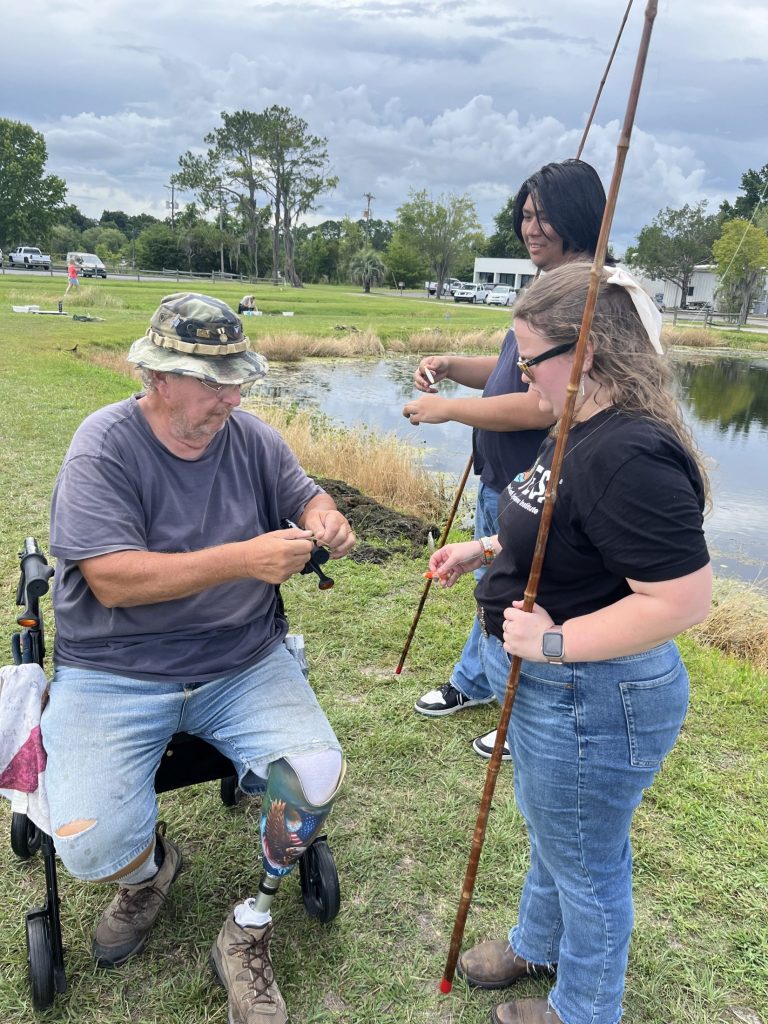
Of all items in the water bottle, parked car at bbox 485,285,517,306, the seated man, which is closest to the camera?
the seated man

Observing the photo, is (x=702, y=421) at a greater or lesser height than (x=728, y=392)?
lesser

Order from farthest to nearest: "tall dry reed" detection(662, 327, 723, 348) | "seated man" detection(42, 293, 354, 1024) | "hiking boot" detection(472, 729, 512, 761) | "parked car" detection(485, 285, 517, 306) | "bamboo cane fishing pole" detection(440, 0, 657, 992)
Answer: "parked car" detection(485, 285, 517, 306) → "tall dry reed" detection(662, 327, 723, 348) → "hiking boot" detection(472, 729, 512, 761) → "seated man" detection(42, 293, 354, 1024) → "bamboo cane fishing pole" detection(440, 0, 657, 992)

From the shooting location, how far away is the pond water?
8438 mm

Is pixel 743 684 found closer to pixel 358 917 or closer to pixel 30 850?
pixel 358 917

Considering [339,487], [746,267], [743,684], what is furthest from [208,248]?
[743,684]

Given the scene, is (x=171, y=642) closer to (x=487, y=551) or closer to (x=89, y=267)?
(x=487, y=551)

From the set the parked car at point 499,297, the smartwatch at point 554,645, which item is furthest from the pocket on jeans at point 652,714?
the parked car at point 499,297

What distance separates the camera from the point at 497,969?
2.03 meters

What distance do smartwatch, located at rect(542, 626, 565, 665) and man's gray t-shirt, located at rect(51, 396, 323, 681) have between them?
1.03 meters

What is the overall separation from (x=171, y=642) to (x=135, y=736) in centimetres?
27

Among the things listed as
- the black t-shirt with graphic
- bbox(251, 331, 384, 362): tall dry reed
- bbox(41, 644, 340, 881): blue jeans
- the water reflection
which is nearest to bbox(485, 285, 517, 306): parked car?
the water reflection

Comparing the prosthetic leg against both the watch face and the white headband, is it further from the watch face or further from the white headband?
the white headband

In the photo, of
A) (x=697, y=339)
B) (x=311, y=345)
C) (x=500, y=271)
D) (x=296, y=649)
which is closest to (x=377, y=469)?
(x=296, y=649)

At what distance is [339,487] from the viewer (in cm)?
674
